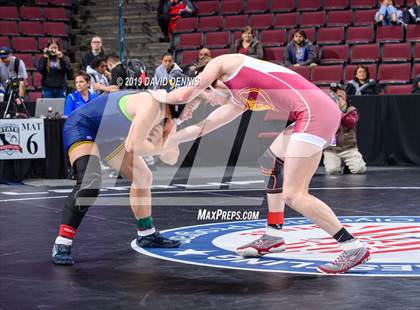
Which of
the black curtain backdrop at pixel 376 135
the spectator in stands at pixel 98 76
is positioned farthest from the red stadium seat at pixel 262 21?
the spectator in stands at pixel 98 76

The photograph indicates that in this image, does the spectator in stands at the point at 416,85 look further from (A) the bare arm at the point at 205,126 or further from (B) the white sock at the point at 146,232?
(A) the bare arm at the point at 205,126

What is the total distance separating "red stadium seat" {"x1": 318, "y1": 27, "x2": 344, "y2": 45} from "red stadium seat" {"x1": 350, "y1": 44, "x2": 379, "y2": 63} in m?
0.52

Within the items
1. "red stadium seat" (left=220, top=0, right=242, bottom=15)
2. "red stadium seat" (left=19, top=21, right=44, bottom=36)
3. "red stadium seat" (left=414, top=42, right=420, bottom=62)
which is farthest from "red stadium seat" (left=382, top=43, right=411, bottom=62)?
"red stadium seat" (left=19, top=21, right=44, bottom=36)

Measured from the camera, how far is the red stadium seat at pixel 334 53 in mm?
15227

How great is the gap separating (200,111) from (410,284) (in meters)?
8.70

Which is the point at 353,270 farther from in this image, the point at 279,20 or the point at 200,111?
the point at 279,20

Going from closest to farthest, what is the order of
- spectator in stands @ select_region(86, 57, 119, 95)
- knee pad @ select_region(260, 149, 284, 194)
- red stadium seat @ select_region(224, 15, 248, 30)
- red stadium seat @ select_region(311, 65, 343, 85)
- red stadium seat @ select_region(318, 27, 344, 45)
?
knee pad @ select_region(260, 149, 284, 194) < spectator in stands @ select_region(86, 57, 119, 95) < red stadium seat @ select_region(311, 65, 343, 85) < red stadium seat @ select_region(318, 27, 344, 45) < red stadium seat @ select_region(224, 15, 248, 30)

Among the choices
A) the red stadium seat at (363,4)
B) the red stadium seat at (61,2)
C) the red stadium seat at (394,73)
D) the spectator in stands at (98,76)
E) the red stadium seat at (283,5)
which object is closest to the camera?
the spectator in stands at (98,76)

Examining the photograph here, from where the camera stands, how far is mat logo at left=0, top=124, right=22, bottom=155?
11.6 meters

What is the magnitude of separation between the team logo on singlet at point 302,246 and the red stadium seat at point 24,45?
1040cm

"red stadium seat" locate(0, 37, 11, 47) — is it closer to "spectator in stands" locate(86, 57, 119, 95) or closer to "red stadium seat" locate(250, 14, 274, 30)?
"red stadium seat" locate(250, 14, 274, 30)

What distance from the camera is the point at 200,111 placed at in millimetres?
13406

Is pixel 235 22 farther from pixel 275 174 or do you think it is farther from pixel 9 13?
pixel 275 174

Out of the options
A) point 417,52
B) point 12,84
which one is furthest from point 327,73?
point 12,84
